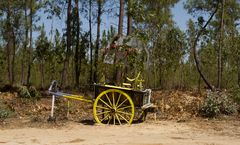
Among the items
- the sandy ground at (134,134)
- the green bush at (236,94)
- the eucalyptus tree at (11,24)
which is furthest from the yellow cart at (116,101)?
the eucalyptus tree at (11,24)

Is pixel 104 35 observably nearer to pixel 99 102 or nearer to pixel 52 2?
pixel 52 2

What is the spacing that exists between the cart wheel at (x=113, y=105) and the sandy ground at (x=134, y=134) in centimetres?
39

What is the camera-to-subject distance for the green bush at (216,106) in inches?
490

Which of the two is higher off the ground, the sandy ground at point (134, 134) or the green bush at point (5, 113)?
the green bush at point (5, 113)

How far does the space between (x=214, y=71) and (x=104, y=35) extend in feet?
42.0

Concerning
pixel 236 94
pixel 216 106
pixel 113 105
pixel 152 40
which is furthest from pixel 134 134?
pixel 152 40

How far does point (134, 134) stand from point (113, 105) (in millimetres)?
1422

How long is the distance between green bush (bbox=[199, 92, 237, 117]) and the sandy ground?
0.75 metres

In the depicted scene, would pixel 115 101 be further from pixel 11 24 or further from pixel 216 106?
pixel 11 24

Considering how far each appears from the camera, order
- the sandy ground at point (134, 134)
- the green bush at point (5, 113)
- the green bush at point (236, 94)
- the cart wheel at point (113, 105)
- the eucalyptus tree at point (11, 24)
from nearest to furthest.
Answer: the sandy ground at point (134, 134)
the cart wheel at point (113, 105)
the green bush at point (5, 113)
the green bush at point (236, 94)
the eucalyptus tree at point (11, 24)

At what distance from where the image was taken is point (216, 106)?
12.5 metres

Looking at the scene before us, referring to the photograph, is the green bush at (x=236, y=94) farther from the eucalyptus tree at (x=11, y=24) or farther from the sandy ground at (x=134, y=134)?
the eucalyptus tree at (x=11, y=24)

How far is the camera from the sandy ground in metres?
8.99

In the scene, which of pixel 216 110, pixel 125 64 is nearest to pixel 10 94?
pixel 125 64
